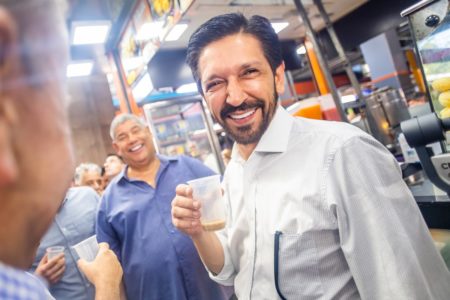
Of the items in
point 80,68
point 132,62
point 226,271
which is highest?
point 80,68

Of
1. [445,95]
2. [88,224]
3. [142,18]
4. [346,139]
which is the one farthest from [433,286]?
[142,18]

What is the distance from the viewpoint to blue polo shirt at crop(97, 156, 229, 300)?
218 cm

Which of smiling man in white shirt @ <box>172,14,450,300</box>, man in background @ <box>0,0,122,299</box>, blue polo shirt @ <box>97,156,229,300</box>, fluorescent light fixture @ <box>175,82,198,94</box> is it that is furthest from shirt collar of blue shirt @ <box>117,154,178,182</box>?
fluorescent light fixture @ <box>175,82,198,94</box>

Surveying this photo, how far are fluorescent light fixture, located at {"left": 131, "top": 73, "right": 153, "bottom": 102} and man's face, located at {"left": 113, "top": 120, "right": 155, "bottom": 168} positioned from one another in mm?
2512

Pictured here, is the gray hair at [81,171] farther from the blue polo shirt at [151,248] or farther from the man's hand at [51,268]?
the man's hand at [51,268]

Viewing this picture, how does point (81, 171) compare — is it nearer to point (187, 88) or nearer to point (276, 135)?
point (187, 88)

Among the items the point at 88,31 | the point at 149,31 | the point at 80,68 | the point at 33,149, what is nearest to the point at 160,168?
the point at 33,149

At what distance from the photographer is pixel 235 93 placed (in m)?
1.32

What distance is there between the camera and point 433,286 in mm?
1058

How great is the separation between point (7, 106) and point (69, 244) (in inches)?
98.1

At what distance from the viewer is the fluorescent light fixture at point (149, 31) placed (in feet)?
13.5

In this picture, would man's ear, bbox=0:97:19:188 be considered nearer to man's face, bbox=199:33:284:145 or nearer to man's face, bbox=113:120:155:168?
man's face, bbox=199:33:284:145

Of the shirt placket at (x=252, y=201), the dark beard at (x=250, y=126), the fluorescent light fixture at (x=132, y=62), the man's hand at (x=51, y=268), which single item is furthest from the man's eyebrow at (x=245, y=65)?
the fluorescent light fixture at (x=132, y=62)

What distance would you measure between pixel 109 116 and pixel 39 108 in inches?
252
